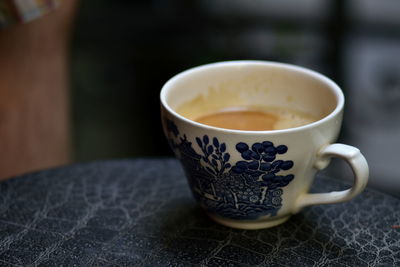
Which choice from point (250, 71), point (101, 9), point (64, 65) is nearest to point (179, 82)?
point (250, 71)

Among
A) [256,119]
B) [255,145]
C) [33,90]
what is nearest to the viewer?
[255,145]

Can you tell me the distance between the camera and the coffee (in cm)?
61

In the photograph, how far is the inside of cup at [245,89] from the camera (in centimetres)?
60

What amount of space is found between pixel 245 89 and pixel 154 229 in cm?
17

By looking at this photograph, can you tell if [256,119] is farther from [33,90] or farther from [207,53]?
[207,53]

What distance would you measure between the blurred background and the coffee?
72cm

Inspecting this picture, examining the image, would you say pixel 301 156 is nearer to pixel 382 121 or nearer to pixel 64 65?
pixel 64 65

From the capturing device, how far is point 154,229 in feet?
1.86

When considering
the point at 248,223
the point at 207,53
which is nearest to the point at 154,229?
the point at 248,223

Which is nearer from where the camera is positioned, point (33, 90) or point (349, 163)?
point (349, 163)

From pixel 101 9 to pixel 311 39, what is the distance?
21.4 inches

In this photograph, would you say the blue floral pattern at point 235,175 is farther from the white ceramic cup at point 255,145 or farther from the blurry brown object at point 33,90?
the blurry brown object at point 33,90

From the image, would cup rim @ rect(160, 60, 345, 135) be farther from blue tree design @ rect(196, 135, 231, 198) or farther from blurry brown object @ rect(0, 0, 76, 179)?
blurry brown object @ rect(0, 0, 76, 179)

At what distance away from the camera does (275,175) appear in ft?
1.72
